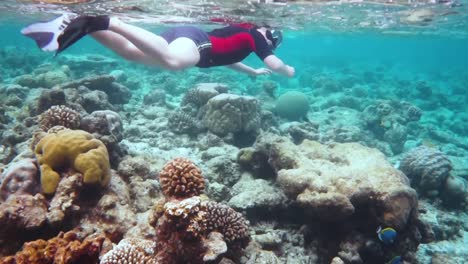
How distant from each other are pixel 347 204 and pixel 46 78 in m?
16.2

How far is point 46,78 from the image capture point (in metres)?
15.8

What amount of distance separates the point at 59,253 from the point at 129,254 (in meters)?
0.72

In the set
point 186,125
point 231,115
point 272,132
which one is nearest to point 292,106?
point 272,132

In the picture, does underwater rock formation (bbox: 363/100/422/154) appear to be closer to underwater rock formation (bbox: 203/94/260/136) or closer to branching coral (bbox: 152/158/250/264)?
underwater rock formation (bbox: 203/94/260/136)

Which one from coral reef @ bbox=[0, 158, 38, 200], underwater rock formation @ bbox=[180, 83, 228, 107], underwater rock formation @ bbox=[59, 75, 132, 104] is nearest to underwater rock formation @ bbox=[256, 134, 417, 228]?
coral reef @ bbox=[0, 158, 38, 200]

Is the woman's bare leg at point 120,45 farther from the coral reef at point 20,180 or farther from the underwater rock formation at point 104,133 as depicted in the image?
the coral reef at point 20,180

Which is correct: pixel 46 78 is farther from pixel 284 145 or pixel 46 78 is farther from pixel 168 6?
pixel 284 145

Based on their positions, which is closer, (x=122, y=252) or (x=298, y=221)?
(x=122, y=252)

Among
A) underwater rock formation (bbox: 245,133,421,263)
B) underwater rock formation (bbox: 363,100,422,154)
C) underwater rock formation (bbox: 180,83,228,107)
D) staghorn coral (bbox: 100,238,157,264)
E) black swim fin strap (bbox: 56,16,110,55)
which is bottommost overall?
underwater rock formation (bbox: 363,100,422,154)

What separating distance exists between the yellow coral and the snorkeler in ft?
4.80

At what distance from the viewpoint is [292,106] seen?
15.7 m

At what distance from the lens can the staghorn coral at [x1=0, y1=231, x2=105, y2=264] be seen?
129 inches

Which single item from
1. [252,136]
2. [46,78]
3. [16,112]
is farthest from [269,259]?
[46,78]

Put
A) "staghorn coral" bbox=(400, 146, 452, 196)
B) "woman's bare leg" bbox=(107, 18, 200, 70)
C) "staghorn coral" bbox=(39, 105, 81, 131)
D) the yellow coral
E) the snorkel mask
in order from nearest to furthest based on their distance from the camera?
the yellow coral → "woman's bare leg" bbox=(107, 18, 200, 70) → "staghorn coral" bbox=(39, 105, 81, 131) → the snorkel mask → "staghorn coral" bbox=(400, 146, 452, 196)
